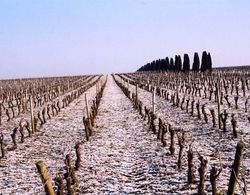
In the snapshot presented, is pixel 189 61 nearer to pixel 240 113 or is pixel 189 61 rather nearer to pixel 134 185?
pixel 240 113

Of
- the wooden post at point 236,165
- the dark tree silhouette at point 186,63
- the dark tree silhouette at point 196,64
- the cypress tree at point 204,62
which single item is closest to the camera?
the wooden post at point 236,165

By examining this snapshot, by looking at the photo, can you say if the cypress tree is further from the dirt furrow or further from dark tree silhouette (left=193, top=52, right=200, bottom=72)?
the dirt furrow

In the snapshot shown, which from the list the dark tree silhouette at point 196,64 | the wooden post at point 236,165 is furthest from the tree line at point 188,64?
the wooden post at point 236,165

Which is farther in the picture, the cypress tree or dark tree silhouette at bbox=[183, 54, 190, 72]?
dark tree silhouette at bbox=[183, 54, 190, 72]

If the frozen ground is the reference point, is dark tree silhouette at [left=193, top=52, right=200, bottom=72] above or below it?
above

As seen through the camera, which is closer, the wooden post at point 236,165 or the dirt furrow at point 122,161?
the wooden post at point 236,165

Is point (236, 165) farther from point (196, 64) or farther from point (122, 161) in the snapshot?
point (196, 64)

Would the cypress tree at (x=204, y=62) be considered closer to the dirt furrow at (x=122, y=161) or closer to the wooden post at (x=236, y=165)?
the dirt furrow at (x=122, y=161)

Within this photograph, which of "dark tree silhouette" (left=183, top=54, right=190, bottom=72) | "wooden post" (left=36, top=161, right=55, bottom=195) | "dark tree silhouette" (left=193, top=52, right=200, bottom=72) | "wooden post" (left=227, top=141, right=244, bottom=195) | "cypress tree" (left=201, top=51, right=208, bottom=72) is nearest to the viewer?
"wooden post" (left=36, top=161, right=55, bottom=195)

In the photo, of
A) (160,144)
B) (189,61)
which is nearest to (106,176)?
(160,144)

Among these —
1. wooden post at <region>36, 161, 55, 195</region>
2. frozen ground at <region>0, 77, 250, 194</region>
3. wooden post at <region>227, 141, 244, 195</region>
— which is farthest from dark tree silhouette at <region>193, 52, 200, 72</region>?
wooden post at <region>36, 161, 55, 195</region>

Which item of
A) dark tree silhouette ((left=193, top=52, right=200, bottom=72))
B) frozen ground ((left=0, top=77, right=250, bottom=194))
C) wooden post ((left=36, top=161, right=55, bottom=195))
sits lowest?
frozen ground ((left=0, top=77, right=250, bottom=194))

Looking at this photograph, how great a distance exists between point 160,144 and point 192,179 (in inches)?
166

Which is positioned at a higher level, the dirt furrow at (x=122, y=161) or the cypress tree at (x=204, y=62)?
the cypress tree at (x=204, y=62)
